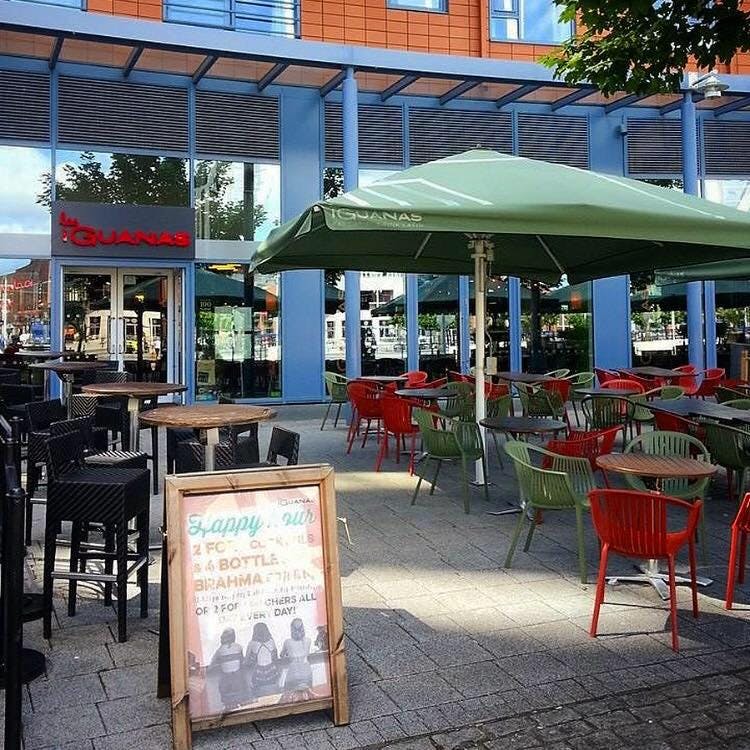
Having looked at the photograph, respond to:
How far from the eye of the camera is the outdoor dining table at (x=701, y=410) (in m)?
6.45

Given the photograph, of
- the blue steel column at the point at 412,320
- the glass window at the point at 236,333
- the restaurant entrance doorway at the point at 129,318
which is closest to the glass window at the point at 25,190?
the restaurant entrance doorway at the point at 129,318

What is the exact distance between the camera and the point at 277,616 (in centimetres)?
300

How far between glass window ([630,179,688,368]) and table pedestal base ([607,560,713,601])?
11.6 m

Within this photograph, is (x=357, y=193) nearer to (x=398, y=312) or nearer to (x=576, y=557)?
(x=576, y=557)

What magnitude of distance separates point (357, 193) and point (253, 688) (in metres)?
3.28

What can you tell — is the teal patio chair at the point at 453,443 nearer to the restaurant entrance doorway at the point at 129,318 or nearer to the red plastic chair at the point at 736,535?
the red plastic chair at the point at 736,535

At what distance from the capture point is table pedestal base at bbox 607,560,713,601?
452cm

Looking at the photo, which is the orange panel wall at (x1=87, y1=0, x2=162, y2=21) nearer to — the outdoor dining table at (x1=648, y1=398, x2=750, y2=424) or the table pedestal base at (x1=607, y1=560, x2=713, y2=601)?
the outdoor dining table at (x1=648, y1=398, x2=750, y2=424)

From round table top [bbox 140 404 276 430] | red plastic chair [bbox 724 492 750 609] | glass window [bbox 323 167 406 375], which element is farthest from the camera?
glass window [bbox 323 167 406 375]

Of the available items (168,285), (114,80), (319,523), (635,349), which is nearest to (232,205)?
(168,285)

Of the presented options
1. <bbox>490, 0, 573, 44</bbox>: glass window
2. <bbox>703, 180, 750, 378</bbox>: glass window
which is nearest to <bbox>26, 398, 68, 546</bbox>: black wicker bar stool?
<bbox>490, 0, 573, 44</bbox>: glass window

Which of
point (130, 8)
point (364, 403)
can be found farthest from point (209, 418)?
point (130, 8)

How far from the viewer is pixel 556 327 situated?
50.3 ft

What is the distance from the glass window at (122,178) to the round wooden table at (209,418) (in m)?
8.93
